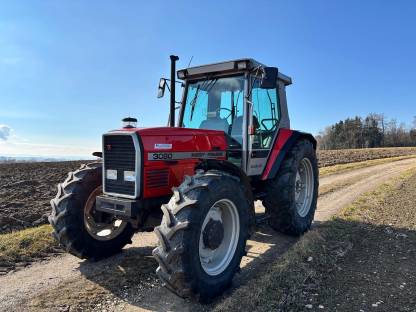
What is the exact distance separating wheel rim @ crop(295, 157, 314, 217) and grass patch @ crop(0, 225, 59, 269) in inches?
168

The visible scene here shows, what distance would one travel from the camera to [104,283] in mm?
4449

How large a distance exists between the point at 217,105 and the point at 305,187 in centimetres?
261

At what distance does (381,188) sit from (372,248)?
21.8 feet

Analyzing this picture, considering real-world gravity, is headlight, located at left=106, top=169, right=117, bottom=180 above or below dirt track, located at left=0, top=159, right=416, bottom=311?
above

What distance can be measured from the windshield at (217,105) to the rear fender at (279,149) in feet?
2.55

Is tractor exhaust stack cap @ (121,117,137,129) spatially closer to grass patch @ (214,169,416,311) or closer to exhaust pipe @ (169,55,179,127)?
exhaust pipe @ (169,55,179,127)

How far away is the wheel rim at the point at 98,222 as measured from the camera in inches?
202

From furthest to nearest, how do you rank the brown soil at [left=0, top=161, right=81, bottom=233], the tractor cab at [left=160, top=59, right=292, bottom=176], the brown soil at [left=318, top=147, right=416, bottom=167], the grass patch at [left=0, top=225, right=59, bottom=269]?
the brown soil at [left=318, top=147, right=416, bottom=167] → the brown soil at [left=0, top=161, right=81, bottom=233] → the tractor cab at [left=160, top=59, right=292, bottom=176] → the grass patch at [left=0, top=225, right=59, bottom=269]

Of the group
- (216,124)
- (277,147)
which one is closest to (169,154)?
(216,124)

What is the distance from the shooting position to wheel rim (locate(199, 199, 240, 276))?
166 inches

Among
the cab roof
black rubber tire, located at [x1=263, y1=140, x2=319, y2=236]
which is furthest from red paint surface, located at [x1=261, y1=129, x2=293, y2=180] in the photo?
the cab roof

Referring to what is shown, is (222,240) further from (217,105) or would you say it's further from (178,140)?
(217,105)

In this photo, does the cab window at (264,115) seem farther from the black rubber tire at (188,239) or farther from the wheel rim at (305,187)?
the black rubber tire at (188,239)

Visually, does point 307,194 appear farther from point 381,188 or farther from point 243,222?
point 381,188
